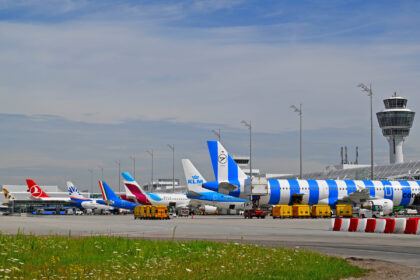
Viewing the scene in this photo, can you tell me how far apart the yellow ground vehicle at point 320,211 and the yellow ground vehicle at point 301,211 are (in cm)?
82

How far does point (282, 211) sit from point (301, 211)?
247cm

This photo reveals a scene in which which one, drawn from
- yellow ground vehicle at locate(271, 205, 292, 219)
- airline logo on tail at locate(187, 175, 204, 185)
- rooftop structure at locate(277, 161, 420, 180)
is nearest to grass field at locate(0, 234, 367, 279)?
yellow ground vehicle at locate(271, 205, 292, 219)

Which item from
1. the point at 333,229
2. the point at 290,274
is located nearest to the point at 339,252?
the point at 290,274

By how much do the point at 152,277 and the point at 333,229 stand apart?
Result: 27.6m

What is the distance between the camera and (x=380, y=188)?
252 ft

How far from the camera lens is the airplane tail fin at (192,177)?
8450 centimetres

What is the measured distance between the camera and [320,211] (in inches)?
2734

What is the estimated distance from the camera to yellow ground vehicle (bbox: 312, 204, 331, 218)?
6919 centimetres

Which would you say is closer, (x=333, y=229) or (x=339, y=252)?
(x=339, y=252)

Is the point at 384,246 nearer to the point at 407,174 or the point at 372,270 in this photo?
the point at 372,270

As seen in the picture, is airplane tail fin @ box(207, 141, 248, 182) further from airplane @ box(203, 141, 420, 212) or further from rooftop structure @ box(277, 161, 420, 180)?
rooftop structure @ box(277, 161, 420, 180)

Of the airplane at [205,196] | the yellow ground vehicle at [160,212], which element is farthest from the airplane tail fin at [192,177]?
the yellow ground vehicle at [160,212]

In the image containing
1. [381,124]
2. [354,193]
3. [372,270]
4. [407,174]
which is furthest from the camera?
[381,124]

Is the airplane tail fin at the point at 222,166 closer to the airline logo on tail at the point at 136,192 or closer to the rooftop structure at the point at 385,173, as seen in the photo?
the airline logo on tail at the point at 136,192
